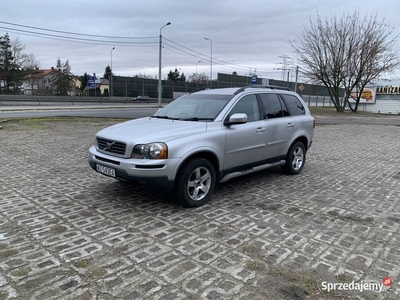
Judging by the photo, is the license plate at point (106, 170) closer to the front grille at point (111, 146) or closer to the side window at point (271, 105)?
the front grille at point (111, 146)

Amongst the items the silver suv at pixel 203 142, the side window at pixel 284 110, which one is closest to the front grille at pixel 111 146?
the silver suv at pixel 203 142

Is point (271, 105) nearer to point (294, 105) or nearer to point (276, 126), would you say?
point (276, 126)

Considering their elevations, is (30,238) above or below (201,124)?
below


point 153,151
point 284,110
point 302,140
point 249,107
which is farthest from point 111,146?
point 302,140

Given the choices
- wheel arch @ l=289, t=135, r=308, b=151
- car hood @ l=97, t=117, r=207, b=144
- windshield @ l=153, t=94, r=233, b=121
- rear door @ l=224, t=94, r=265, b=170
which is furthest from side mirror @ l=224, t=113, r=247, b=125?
wheel arch @ l=289, t=135, r=308, b=151

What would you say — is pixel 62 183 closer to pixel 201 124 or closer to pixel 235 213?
pixel 201 124

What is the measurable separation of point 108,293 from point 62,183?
3.55 meters

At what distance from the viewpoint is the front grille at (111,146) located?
4400mm

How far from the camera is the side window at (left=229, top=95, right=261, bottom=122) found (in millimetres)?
5277

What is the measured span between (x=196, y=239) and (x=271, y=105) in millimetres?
3255

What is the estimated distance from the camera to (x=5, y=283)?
2758 millimetres

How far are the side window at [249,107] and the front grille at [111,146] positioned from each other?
1854mm

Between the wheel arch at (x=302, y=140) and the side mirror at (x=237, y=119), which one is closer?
the side mirror at (x=237, y=119)

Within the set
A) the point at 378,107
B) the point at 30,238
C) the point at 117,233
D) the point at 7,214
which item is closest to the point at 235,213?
the point at 117,233
